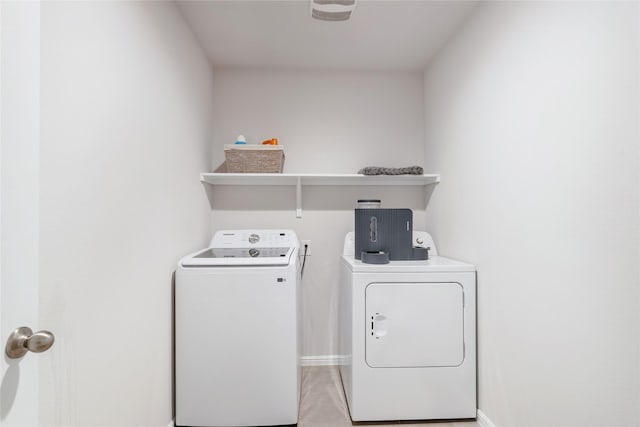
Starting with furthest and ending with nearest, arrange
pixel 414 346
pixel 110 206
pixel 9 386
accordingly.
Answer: pixel 414 346 < pixel 110 206 < pixel 9 386

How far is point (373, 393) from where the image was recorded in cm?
183

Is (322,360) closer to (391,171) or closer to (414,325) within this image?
(414,325)

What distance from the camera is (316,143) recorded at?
8.69ft

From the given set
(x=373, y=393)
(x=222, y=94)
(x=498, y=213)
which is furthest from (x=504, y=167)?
(x=222, y=94)

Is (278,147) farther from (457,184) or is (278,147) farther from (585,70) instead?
(585,70)

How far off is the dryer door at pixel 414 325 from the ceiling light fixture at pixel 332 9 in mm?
1492

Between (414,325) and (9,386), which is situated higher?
(9,386)

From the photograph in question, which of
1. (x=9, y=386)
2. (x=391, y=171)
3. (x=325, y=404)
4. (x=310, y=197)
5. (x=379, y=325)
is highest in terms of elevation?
(x=391, y=171)

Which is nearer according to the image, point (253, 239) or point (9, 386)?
point (9, 386)

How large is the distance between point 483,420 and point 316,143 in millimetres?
2119

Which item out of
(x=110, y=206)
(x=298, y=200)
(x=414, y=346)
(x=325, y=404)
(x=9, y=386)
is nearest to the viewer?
(x=9, y=386)

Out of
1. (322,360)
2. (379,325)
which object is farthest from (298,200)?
(322,360)

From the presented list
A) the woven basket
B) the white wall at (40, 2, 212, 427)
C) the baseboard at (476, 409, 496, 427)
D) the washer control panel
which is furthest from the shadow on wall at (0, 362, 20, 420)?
the baseboard at (476, 409, 496, 427)

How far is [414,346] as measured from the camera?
1.83 metres
